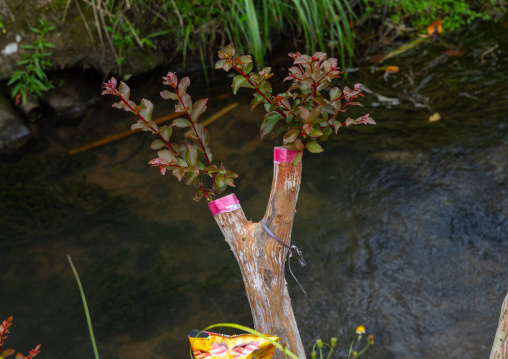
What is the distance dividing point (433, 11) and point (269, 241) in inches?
160

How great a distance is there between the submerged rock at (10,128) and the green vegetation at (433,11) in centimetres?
330

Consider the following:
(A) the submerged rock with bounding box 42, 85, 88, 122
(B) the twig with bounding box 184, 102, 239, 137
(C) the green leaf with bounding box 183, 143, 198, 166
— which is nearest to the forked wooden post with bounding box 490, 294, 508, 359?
(C) the green leaf with bounding box 183, 143, 198, 166

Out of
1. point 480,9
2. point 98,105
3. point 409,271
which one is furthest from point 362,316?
point 480,9

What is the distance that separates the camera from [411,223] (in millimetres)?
2842

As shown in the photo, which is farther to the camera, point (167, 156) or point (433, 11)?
point (433, 11)

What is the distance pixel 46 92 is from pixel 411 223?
3.26m

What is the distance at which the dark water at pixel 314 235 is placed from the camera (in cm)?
243

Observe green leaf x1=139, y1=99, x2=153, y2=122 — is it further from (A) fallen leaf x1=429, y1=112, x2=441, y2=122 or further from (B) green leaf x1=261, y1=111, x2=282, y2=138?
(A) fallen leaf x1=429, y1=112, x2=441, y2=122

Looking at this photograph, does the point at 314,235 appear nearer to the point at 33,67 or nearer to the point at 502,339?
the point at 502,339

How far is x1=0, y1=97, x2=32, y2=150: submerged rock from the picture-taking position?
4012mm

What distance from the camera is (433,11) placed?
4.72 metres

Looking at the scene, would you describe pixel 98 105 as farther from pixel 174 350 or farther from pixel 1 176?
pixel 174 350

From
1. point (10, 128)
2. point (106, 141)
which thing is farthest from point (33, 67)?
point (106, 141)

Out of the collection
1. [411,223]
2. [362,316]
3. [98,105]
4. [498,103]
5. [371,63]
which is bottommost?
[362,316]
